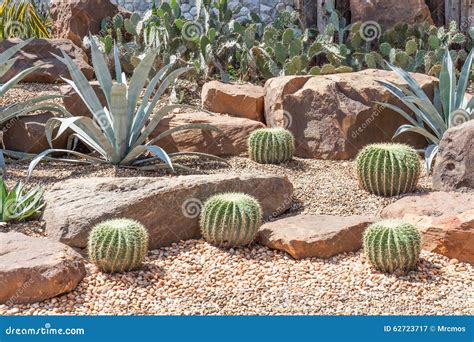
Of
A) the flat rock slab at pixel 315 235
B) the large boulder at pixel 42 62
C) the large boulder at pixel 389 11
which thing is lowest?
the flat rock slab at pixel 315 235

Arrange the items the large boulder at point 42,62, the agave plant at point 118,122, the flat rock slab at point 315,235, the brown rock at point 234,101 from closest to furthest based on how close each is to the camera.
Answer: the flat rock slab at point 315,235, the agave plant at point 118,122, the brown rock at point 234,101, the large boulder at point 42,62

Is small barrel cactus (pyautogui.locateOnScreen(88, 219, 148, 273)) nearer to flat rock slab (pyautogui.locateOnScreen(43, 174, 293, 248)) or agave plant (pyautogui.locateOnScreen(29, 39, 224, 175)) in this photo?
flat rock slab (pyautogui.locateOnScreen(43, 174, 293, 248))

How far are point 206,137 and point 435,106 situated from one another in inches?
85.2

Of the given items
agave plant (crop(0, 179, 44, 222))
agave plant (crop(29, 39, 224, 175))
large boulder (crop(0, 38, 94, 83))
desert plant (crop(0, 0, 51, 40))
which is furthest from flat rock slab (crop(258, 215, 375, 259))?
desert plant (crop(0, 0, 51, 40))

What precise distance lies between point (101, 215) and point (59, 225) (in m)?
0.28

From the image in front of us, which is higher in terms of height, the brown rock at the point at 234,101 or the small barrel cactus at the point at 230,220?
the brown rock at the point at 234,101

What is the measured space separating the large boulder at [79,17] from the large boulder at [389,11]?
327cm

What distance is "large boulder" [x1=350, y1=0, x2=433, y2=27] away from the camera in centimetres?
992

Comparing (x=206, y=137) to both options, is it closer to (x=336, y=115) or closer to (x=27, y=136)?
(x=336, y=115)

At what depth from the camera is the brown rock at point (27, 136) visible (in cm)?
705

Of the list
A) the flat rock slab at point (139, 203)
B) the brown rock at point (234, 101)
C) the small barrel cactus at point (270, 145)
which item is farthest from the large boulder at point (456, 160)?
the brown rock at point (234, 101)

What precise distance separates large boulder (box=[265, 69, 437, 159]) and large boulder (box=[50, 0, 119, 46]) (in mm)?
3767

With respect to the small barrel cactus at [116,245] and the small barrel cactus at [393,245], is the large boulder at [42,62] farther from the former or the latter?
the small barrel cactus at [393,245]

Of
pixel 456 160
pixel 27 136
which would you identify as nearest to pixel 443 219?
pixel 456 160
